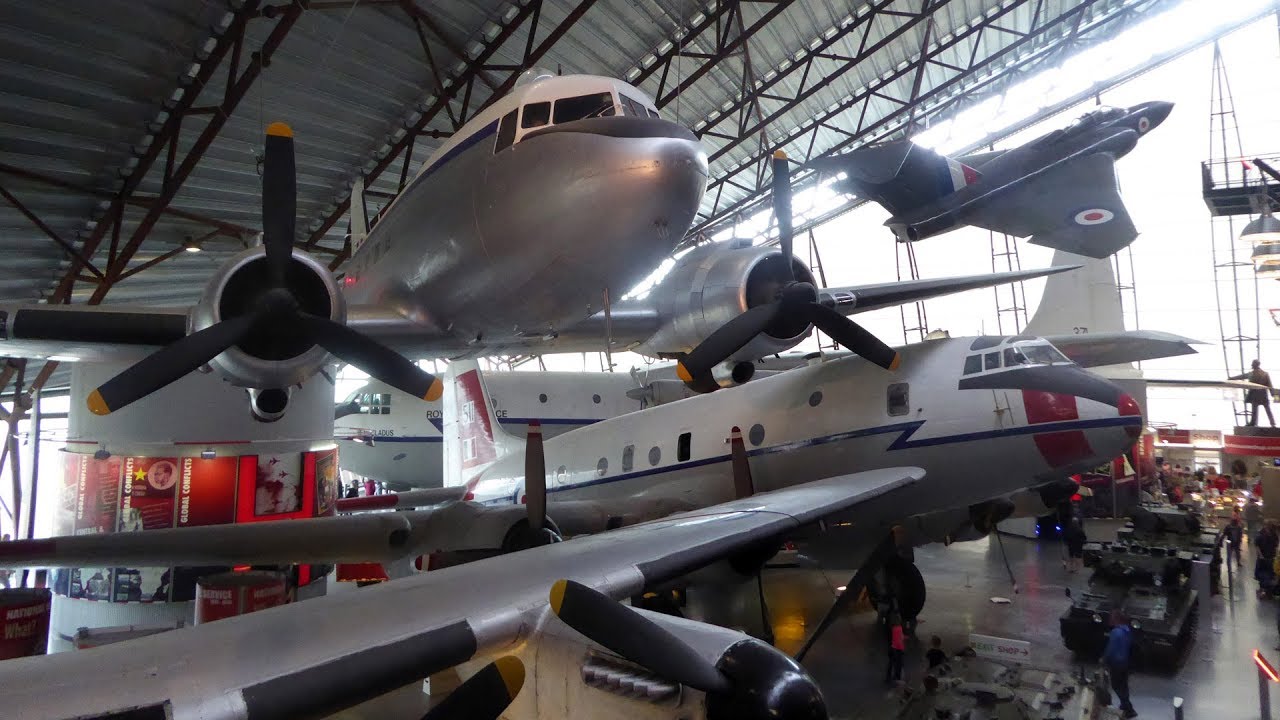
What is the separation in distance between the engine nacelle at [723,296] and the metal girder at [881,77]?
32.5ft

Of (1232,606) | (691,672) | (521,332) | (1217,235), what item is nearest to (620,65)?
(521,332)

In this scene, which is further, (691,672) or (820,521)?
(820,521)

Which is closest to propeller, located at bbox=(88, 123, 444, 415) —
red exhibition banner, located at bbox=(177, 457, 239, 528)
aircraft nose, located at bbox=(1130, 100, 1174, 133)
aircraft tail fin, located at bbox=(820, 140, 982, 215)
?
red exhibition banner, located at bbox=(177, 457, 239, 528)

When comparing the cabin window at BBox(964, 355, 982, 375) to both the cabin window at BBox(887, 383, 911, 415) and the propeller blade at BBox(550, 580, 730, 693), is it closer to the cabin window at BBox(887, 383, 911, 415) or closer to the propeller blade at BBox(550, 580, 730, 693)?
the cabin window at BBox(887, 383, 911, 415)

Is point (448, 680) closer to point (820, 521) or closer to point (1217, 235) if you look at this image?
point (820, 521)

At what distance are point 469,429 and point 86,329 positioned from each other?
990cm

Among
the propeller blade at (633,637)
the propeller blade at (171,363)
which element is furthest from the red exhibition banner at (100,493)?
the propeller blade at (633,637)

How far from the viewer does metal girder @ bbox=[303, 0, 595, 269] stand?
39.9 feet

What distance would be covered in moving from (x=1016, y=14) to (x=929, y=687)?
2050cm

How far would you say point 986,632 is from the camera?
10602mm

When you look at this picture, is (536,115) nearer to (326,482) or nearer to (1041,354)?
(1041,354)

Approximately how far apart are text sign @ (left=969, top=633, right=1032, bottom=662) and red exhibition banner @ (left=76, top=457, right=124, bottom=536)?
10.6 m

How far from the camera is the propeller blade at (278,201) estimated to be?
5453 millimetres

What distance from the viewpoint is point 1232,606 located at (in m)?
11.9
